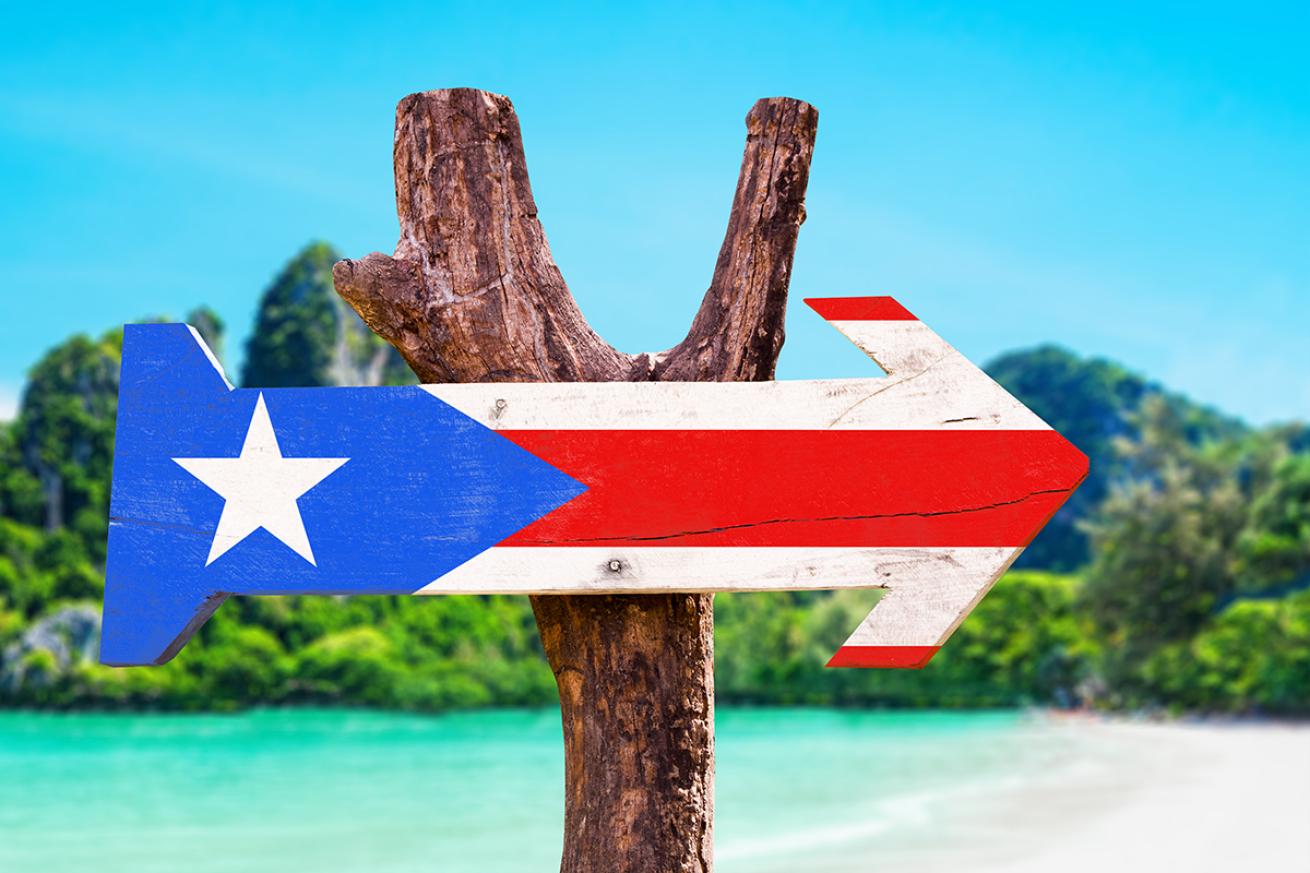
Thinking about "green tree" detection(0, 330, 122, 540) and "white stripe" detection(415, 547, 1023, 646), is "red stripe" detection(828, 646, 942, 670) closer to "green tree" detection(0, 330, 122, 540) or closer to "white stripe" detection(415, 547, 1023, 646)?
"white stripe" detection(415, 547, 1023, 646)

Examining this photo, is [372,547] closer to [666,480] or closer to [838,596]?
[666,480]

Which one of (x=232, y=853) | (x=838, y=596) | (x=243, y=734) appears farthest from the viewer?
(x=838, y=596)

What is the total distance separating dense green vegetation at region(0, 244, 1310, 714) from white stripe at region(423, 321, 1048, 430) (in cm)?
2015

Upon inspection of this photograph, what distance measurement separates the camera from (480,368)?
6.91ft

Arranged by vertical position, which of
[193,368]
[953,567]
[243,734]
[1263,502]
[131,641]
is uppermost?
[1263,502]

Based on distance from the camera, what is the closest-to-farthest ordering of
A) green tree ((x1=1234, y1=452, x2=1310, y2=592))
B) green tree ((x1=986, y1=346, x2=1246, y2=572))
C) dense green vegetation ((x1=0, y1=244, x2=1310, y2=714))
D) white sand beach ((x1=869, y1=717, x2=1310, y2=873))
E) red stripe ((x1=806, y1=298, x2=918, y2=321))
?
red stripe ((x1=806, y1=298, x2=918, y2=321)) → white sand beach ((x1=869, y1=717, x2=1310, y2=873)) → green tree ((x1=1234, y1=452, x2=1310, y2=592)) → dense green vegetation ((x1=0, y1=244, x2=1310, y2=714)) → green tree ((x1=986, y1=346, x2=1246, y2=572))

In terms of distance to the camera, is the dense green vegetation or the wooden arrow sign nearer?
the wooden arrow sign

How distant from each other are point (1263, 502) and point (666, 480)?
865 inches

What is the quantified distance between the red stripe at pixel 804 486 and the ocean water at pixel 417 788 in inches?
349

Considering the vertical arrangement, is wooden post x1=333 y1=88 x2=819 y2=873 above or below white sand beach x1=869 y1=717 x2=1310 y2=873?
above

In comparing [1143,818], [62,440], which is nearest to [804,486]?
[1143,818]

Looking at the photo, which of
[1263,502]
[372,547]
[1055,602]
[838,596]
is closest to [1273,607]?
[1263,502]

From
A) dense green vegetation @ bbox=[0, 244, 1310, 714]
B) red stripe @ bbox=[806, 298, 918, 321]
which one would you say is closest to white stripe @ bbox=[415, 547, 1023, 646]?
red stripe @ bbox=[806, 298, 918, 321]

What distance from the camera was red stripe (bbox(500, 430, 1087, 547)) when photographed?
73.4 inches
